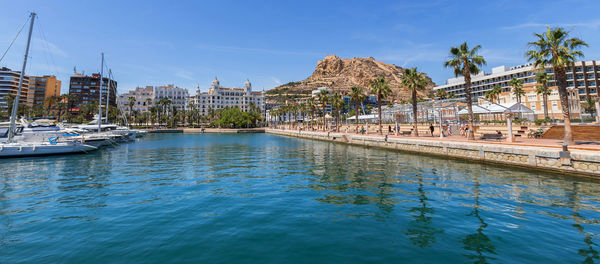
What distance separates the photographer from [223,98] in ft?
539

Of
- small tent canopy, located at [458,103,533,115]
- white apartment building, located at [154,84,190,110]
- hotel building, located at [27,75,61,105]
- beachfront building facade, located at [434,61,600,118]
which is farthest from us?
white apartment building, located at [154,84,190,110]

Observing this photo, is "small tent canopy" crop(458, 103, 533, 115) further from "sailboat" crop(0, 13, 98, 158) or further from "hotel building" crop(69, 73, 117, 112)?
"hotel building" crop(69, 73, 117, 112)

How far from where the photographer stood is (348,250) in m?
6.09

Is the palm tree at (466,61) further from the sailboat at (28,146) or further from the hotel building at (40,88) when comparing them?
the hotel building at (40,88)

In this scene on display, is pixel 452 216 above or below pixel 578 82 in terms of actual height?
below

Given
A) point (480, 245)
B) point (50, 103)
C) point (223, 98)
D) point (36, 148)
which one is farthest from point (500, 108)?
point (223, 98)

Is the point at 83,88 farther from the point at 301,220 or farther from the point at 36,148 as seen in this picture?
the point at 301,220

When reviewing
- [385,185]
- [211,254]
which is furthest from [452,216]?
[211,254]

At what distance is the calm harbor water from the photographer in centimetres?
598

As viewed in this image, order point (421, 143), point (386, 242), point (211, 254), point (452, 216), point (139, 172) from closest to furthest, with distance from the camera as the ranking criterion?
1. point (211, 254)
2. point (386, 242)
3. point (452, 216)
4. point (139, 172)
5. point (421, 143)

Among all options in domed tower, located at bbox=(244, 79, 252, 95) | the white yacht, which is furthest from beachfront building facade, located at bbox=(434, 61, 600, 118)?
domed tower, located at bbox=(244, 79, 252, 95)

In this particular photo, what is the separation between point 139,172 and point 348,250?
17.4 meters

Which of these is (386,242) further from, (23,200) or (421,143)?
(421,143)

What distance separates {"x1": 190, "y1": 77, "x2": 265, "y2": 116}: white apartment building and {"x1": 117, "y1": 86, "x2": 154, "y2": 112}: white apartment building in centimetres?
2496
